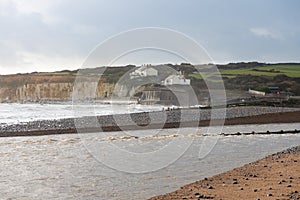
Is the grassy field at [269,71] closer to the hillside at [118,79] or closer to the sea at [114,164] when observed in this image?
the hillside at [118,79]

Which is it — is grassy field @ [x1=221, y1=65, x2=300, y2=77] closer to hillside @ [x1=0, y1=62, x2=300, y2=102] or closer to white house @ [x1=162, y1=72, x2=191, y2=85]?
hillside @ [x1=0, y1=62, x2=300, y2=102]

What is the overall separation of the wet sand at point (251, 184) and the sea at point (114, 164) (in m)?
0.65

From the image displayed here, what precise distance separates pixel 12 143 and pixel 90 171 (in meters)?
11.1

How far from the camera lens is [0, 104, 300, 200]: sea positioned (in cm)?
1117

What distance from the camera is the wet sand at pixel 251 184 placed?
31.4 feet

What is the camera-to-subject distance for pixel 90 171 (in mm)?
13977

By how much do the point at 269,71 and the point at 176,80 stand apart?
33.2 meters

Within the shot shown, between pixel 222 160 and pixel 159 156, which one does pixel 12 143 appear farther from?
pixel 222 160

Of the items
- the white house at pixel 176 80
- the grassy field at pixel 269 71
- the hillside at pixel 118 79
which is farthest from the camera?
the grassy field at pixel 269 71

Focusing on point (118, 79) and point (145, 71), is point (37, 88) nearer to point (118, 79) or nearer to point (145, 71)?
point (118, 79)

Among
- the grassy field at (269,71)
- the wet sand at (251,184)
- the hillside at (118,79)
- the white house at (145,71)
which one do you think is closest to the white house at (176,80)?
the hillside at (118,79)

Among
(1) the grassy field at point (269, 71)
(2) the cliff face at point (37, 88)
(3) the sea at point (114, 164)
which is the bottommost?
(3) the sea at point (114, 164)

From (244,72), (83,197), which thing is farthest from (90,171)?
(244,72)

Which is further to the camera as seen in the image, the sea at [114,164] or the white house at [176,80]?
the white house at [176,80]
